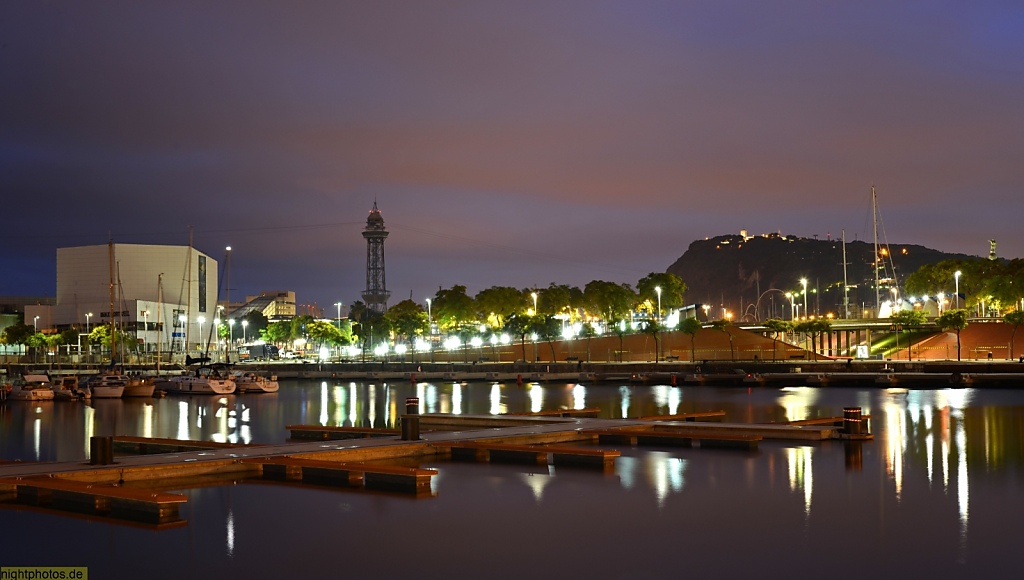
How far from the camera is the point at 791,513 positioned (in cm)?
2209

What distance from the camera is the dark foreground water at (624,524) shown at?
17.6 meters

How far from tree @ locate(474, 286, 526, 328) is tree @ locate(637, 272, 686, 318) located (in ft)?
71.8

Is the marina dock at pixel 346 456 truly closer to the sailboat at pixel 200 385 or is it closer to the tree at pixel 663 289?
the sailboat at pixel 200 385

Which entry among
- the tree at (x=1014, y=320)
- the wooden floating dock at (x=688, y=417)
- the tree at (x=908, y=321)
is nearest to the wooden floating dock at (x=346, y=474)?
the wooden floating dock at (x=688, y=417)

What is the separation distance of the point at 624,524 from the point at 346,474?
784cm

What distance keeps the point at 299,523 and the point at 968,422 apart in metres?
34.9

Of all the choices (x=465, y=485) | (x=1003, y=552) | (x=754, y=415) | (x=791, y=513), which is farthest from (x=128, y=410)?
(x=1003, y=552)

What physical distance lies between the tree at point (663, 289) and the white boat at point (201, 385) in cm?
9851

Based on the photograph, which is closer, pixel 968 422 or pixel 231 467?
pixel 231 467

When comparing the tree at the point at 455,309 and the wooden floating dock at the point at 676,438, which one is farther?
the tree at the point at 455,309

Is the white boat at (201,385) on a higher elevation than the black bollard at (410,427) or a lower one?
lower

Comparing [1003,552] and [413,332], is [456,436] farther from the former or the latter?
[413,332]

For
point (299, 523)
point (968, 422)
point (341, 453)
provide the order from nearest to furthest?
1. point (299, 523)
2. point (341, 453)
3. point (968, 422)

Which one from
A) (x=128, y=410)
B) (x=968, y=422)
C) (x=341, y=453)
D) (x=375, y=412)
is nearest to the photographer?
(x=341, y=453)
